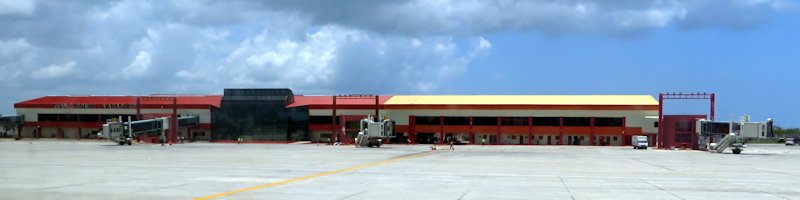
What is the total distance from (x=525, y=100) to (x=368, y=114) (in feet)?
96.0

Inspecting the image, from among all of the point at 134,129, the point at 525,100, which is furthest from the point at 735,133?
the point at 134,129

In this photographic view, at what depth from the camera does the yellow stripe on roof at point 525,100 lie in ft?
412

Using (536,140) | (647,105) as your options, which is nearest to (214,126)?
(536,140)

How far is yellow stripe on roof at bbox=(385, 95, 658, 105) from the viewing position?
412ft

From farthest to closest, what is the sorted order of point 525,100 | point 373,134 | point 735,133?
1. point 525,100
2. point 373,134
3. point 735,133

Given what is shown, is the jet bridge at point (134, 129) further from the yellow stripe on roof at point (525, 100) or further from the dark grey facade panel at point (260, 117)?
the yellow stripe on roof at point (525, 100)

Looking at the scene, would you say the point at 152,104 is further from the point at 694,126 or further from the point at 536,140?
the point at 694,126

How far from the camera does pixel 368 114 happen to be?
128m

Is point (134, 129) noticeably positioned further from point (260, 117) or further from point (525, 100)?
point (525, 100)

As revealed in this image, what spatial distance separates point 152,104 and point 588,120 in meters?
82.3

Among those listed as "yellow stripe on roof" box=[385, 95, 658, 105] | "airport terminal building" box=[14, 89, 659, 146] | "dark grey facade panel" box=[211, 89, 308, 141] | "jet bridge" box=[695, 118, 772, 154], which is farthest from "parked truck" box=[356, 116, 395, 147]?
"jet bridge" box=[695, 118, 772, 154]

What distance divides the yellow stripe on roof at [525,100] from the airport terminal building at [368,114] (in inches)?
7.1

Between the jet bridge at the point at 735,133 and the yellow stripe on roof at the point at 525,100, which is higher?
the yellow stripe on roof at the point at 525,100

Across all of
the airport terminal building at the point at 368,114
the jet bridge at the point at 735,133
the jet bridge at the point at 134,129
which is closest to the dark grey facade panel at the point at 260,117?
the airport terminal building at the point at 368,114
